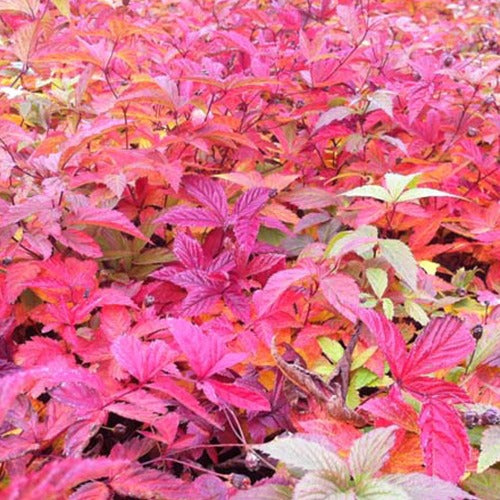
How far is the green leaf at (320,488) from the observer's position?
0.62 m

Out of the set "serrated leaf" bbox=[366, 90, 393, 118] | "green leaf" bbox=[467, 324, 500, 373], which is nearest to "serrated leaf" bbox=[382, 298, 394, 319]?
"green leaf" bbox=[467, 324, 500, 373]

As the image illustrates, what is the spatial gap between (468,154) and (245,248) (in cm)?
69

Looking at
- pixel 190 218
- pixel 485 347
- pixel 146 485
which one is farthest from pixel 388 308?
pixel 146 485

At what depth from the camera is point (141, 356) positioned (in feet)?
2.75

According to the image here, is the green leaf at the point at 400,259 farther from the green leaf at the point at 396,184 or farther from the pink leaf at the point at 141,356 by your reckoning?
the pink leaf at the point at 141,356

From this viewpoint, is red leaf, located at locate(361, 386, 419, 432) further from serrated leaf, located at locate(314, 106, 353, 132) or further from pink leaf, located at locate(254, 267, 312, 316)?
serrated leaf, located at locate(314, 106, 353, 132)

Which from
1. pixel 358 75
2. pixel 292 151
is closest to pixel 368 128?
pixel 358 75

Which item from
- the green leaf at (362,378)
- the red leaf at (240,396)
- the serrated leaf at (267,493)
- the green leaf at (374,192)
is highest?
the green leaf at (374,192)

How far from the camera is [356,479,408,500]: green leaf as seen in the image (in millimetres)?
629

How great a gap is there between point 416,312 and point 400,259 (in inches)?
6.3

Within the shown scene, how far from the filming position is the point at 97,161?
1365 millimetres

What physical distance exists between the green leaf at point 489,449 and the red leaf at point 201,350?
349 millimetres

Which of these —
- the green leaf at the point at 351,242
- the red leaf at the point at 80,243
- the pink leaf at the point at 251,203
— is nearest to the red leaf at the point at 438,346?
the green leaf at the point at 351,242

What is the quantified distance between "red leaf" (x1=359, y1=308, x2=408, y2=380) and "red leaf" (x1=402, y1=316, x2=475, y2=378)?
0.04 ft
